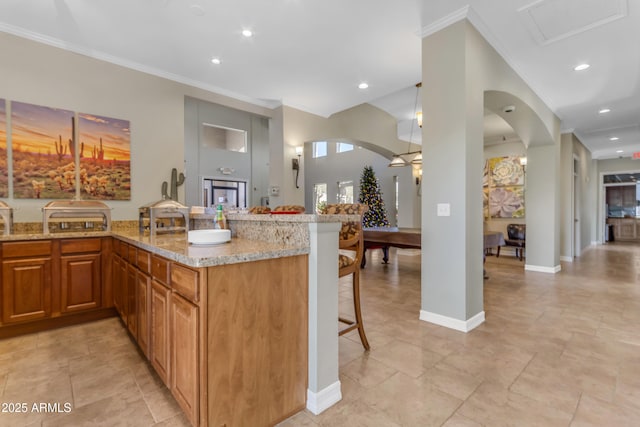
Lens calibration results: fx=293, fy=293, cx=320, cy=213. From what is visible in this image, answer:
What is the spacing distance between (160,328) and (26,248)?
6.42 feet

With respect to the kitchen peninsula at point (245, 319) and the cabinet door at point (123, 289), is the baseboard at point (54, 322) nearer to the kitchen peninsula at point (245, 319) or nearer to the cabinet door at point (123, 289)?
the cabinet door at point (123, 289)

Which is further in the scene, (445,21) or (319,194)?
(319,194)

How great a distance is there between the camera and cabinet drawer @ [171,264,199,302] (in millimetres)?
1315

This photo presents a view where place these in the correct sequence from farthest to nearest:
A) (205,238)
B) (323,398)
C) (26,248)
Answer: (26,248) < (205,238) < (323,398)

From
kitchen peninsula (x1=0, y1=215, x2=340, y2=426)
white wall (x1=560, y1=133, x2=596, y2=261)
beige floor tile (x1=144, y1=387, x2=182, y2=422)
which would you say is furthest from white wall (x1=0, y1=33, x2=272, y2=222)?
white wall (x1=560, y1=133, x2=596, y2=261)

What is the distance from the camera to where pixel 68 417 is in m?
1.59

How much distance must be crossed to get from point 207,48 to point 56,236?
2630 millimetres

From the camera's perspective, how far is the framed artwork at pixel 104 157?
363 cm

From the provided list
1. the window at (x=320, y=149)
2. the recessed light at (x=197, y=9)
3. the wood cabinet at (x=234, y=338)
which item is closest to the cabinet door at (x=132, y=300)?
the wood cabinet at (x=234, y=338)

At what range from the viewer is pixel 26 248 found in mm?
2635

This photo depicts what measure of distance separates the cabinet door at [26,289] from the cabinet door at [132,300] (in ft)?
3.24

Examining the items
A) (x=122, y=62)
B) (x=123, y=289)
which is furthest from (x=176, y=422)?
(x=122, y=62)

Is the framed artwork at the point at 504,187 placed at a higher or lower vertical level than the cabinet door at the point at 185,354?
higher

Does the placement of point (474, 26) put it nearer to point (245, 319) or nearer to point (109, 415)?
point (245, 319)
